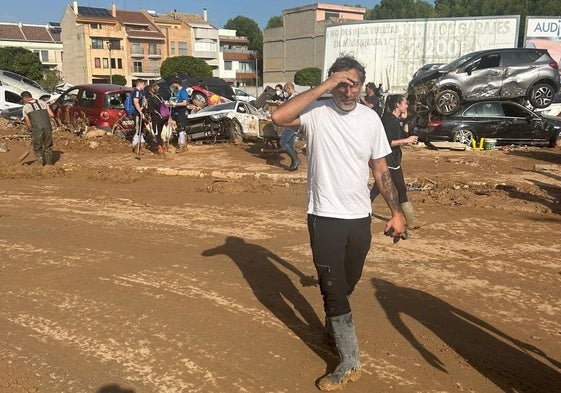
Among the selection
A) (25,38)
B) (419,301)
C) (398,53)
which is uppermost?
(25,38)

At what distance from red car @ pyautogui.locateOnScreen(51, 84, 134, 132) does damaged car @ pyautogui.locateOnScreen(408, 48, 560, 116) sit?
→ 9.26 m

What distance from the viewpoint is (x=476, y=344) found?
13.1ft

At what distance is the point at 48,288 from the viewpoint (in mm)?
5000

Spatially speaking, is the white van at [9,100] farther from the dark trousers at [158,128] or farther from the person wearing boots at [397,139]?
the person wearing boots at [397,139]

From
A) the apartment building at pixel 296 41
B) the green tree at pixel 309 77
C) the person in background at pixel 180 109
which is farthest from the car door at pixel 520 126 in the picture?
the apartment building at pixel 296 41

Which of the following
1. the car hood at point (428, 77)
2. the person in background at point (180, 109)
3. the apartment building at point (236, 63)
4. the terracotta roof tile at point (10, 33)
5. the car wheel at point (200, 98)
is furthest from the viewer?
the apartment building at point (236, 63)

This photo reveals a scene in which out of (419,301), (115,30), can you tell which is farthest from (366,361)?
(115,30)

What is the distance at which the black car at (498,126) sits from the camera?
609 inches

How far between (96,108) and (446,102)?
10925mm

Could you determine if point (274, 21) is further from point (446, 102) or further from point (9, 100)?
point (446, 102)

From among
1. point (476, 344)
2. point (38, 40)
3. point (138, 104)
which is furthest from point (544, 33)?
point (38, 40)

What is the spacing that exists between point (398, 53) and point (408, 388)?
25.1 m

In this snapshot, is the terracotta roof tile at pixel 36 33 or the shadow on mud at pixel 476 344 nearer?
the shadow on mud at pixel 476 344

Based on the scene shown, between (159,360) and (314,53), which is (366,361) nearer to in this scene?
(159,360)
